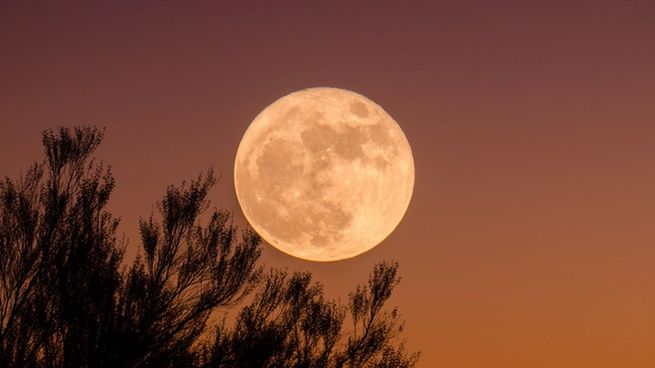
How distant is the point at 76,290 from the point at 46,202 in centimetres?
240

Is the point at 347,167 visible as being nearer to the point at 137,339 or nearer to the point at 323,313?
the point at 323,313

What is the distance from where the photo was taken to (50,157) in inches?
727

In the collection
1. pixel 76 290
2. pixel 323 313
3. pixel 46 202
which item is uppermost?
pixel 323 313

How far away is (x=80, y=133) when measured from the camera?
1858 cm

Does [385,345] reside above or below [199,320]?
above

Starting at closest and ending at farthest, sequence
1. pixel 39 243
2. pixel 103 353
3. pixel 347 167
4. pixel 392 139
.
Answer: pixel 103 353 → pixel 39 243 → pixel 347 167 → pixel 392 139

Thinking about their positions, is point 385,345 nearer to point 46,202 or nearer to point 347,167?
point 347,167

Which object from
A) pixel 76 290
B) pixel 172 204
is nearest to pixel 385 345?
pixel 172 204

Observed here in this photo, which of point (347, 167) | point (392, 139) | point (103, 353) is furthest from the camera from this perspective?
point (392, 139)

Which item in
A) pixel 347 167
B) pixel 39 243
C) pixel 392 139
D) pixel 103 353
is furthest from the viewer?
pixel 392 139

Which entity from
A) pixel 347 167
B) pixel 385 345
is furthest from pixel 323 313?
pixel 347 167

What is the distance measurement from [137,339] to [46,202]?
3.91 m

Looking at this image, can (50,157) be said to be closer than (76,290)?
No

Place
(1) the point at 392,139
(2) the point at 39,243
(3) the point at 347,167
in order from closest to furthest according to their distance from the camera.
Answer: (2) the point at 39,243 → (3) the point at 347,167 → (1) the point at 392,139
